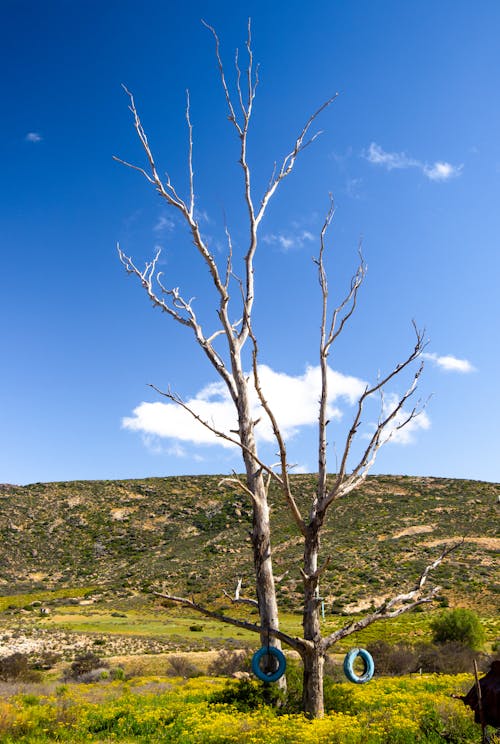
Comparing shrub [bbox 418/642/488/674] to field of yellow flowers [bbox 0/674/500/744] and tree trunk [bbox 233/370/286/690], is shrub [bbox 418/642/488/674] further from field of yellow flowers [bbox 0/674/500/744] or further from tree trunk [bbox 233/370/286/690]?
tree trunk [bbox 233/370/286/690]

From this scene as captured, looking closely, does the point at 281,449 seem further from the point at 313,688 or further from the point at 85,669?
the point at 85,669

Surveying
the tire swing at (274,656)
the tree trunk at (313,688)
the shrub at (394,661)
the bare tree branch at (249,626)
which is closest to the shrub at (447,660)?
the shrub at (394,661)

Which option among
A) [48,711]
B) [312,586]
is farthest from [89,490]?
[312,586]

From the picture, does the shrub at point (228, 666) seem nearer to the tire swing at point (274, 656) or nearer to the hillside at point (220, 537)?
the tire swing at point (274, 656)

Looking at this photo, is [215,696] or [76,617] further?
[76,617]

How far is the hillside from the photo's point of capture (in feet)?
141

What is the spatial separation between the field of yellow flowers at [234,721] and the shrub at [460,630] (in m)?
11.3

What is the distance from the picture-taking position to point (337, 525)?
55.8 meters

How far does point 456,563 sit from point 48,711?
40467mm

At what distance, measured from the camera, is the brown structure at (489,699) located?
14.9ft

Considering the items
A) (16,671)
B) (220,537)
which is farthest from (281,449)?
(220,537)

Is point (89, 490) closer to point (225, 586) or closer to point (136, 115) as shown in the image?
point (225, 586)

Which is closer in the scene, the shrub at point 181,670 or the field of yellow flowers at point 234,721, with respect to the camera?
the field of yellow flowers at point 234,721

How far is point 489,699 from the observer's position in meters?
4.59
